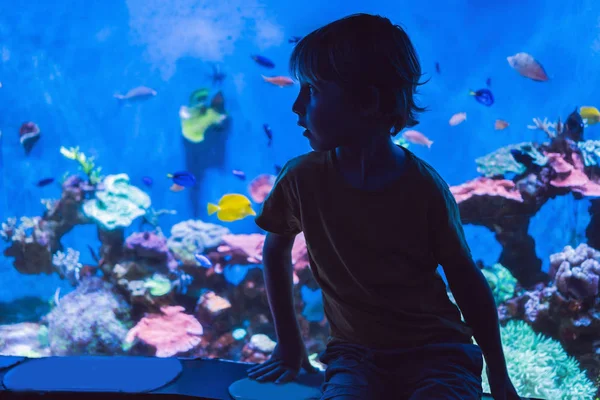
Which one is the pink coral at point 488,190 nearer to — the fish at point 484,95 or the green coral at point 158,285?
the fish at point 484,95

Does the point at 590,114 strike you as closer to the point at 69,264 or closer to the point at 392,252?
the point at 392,252

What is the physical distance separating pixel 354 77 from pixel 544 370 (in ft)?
13.2

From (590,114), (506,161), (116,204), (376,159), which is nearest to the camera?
(376,159)

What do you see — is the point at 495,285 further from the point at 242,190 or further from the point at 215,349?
the point at 242,190

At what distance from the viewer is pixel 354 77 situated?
4.42 feet

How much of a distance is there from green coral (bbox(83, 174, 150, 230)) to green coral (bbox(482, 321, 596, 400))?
452cm

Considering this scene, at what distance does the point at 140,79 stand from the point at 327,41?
642cm

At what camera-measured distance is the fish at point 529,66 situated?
18.2 feet

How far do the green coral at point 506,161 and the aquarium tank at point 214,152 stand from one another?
2cm

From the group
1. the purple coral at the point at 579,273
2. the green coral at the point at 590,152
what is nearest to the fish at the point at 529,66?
the green coral at the point at 590,152

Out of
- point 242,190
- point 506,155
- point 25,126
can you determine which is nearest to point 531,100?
point 506,155

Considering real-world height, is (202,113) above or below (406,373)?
above

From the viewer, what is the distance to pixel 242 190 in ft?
23.0

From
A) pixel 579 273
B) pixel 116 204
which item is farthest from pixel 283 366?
pixel 116 204
